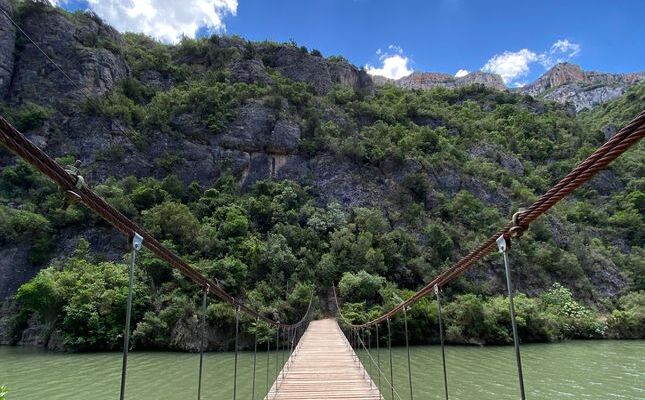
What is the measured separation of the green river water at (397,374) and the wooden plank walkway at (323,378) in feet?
9.09

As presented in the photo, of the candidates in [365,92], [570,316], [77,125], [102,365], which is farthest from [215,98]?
[570,316]

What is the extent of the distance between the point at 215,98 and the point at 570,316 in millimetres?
26722

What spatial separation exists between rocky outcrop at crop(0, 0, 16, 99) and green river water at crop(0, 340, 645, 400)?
2017cm

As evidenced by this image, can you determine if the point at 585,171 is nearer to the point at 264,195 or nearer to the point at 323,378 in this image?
the point at 323,378

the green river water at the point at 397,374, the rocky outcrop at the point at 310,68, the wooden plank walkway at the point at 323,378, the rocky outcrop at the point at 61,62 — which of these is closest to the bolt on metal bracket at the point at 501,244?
the wooden plank walkway at the point at 323,378

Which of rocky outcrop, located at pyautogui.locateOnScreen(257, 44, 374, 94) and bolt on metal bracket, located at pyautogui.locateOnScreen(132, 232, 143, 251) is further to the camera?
rocky outcrop, located at pyautogui.locateOnScreen(257, 44, 374, 94)

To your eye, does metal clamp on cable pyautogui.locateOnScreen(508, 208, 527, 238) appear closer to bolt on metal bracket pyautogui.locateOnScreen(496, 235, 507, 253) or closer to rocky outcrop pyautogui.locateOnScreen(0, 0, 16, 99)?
bolt on metal bracket pyautogui.locateOnScreen(496, 235, 507, 253)

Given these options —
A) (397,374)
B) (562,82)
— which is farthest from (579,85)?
(397,374)

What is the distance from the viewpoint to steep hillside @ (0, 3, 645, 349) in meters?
16.8

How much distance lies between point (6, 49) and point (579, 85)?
9076cm

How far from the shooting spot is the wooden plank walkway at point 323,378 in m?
4.49

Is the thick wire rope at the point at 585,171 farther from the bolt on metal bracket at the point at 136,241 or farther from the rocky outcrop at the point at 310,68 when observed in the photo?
the rocky outcrop at the point at 310,68

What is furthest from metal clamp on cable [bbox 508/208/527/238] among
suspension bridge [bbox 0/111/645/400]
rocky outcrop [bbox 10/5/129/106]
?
rocky outcrop [bbox 10/5/129/106]

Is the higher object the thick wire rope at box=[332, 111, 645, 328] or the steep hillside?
the steep hillside
